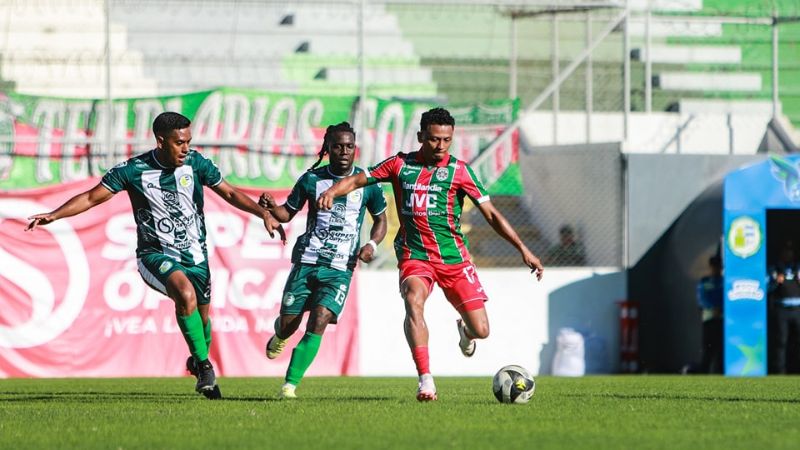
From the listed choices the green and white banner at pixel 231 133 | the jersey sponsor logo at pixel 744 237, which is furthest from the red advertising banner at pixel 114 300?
the jersey sponsor logo at pixel 744 237

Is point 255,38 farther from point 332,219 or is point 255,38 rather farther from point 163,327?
point 332,219

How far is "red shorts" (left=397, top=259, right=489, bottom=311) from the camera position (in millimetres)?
10516

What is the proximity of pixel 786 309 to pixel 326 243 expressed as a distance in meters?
10.1

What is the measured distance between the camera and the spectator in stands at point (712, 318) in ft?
63.5

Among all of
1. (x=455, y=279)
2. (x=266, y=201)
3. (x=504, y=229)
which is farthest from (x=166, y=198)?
(x=504, y=229)

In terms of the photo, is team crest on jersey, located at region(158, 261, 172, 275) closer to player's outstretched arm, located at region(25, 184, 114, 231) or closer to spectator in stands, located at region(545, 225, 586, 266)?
player's outstretched arm, located at region(25, 184, 114, 231)

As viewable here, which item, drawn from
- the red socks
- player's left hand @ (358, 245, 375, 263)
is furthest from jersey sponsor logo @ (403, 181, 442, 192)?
the red socks

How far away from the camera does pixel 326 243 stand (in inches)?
452

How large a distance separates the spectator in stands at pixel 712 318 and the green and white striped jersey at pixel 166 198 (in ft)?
34.2

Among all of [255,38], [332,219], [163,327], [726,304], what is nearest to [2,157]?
[163,327]

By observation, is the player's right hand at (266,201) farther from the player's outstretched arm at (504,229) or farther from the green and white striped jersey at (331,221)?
the player's outstretched arm at (504,229)

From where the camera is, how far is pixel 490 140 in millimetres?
20047

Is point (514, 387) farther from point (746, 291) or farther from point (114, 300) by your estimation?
point (746, 291)

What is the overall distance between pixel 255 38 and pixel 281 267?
6.75 meters
